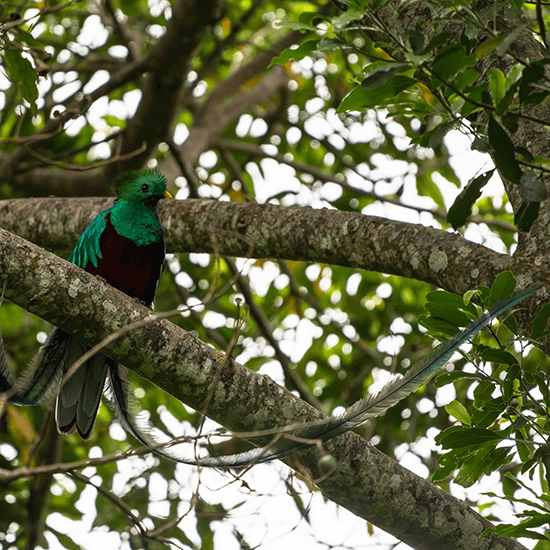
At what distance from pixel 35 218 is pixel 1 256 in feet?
4.82

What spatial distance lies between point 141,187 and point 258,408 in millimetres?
1433

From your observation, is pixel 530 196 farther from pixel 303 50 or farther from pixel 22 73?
pixel 22 73

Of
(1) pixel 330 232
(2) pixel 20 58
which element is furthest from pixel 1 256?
(1) pixel 330 232

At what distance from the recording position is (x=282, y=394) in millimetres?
2135

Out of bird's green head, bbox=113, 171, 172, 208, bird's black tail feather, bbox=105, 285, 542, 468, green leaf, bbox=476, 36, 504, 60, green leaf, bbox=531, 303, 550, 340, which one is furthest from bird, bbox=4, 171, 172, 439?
green leaf, bbox=476, 36, 504, 60

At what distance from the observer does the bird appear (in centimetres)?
259

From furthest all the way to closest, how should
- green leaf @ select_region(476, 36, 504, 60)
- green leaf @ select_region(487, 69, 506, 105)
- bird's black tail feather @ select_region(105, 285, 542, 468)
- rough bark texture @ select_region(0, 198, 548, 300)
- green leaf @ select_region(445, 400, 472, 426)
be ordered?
rough bark texture @ select_region(0, 198, 548, 300) < green leaf @ select_region(445, 400, 472, 426) < bird's black tail feather @ select_region(105, 285, 542, 468) < green leaf @ select_region(487, 69, 506, 105) < green leaf @ select_region(476, 36, 504, 60)

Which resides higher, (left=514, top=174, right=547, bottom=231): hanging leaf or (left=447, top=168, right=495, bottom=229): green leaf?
(left=447, top=168, right=495, bottom=229): green leaf

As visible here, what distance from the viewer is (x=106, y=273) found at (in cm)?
294

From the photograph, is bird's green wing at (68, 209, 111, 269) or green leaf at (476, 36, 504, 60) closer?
green leaf at (476, 36, 504, 60)

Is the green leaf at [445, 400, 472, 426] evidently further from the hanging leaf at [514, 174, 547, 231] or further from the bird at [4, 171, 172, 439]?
the bird at [4, 171, 172, 439]

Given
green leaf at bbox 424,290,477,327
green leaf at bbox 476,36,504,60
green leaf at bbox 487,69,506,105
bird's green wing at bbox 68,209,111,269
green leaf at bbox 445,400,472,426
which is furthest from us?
bird's green wing at bbox 68,209,111,269

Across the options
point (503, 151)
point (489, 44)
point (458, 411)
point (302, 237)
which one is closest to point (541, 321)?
point (458, 411)

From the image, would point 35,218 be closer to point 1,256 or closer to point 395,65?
point 1,256
